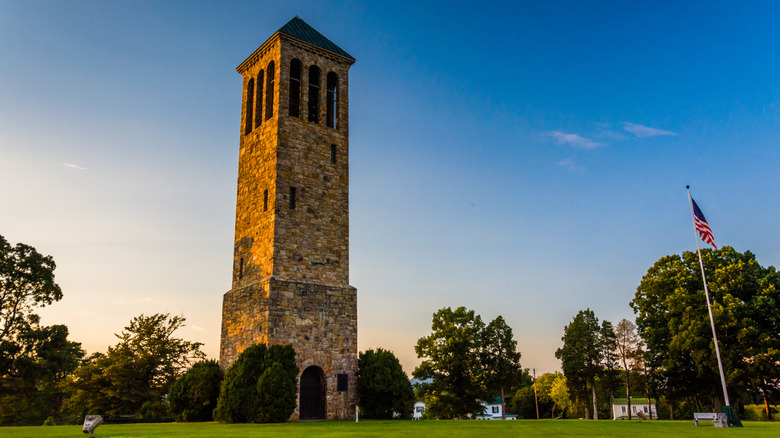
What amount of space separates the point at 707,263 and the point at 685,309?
3425 mm

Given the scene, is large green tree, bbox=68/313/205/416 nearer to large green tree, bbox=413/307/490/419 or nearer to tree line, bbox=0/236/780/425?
tree line, bbox=0/236/780/425

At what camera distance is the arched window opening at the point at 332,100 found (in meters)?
30.3

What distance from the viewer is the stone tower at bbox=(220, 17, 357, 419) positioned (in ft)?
81.8

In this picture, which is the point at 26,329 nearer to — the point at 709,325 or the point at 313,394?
the point at 313,394

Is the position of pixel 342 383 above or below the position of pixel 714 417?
above

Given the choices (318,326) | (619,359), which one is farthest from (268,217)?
(619,359)

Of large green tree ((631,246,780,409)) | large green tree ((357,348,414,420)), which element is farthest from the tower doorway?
large green tree ((631,246,780,409))

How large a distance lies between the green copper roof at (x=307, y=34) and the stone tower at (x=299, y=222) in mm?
92

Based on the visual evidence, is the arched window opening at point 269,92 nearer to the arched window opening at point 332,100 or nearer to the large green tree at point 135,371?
the arched window opening at point 332,100

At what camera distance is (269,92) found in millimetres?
29469

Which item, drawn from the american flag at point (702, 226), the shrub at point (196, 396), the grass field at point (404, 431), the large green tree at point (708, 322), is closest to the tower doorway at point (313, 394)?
the shrub at point (196, 396)

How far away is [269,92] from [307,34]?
13.7ft

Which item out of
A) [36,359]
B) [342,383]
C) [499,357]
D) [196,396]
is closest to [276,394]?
[342,383]

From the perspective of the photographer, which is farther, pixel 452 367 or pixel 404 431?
pixel 452 367
